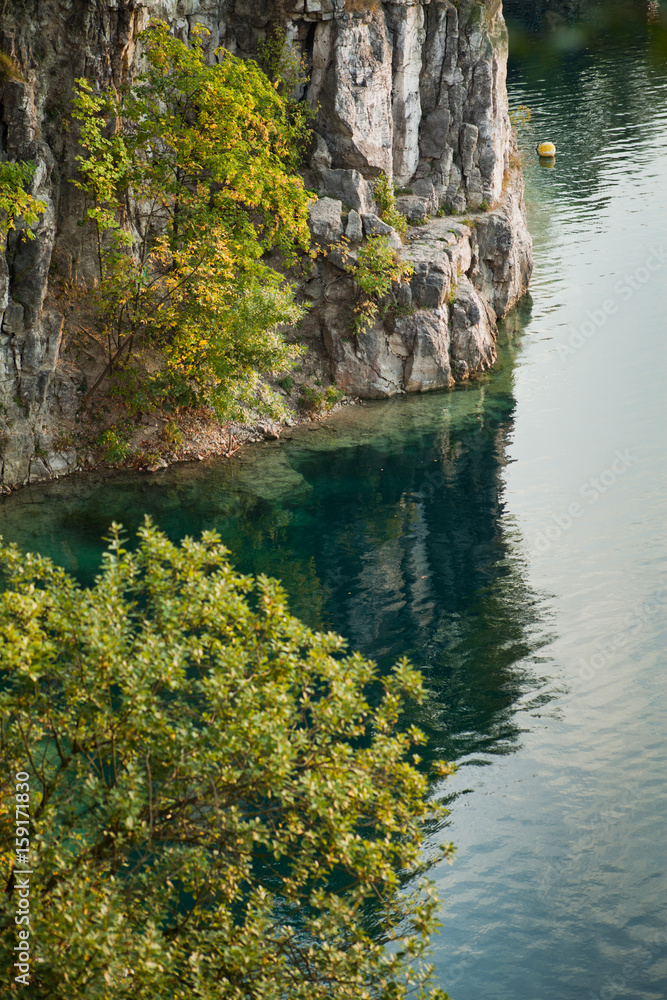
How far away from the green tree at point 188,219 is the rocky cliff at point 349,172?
1.36m

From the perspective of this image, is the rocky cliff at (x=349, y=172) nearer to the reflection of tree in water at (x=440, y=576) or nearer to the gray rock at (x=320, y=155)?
the gray rock at (x=320, y=155)

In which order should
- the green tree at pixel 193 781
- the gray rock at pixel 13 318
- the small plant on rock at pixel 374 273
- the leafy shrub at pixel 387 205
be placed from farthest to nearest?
the leafy shrub at pixel 387 205 → the small plant on rock at pixel 374 273 → the gray rock at pixel 13 318 → the green tree at pixel 193 781

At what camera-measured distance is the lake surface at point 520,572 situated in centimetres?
1611

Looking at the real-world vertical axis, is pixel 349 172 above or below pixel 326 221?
above

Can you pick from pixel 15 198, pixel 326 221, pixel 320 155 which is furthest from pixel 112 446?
pixel 320 155

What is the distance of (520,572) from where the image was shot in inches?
1042

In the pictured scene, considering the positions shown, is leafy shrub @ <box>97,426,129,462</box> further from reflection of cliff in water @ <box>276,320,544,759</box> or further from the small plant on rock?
the small plant on rock

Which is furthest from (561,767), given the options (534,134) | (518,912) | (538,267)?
(534,134)

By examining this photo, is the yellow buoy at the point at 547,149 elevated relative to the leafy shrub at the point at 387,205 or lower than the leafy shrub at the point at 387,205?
elevated

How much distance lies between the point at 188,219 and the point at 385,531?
12.7 meters

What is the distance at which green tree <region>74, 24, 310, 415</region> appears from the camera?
95.3ft

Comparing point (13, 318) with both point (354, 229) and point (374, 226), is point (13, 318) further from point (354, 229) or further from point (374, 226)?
point (374, 226)

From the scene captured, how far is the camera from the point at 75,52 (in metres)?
Answer: 29.0

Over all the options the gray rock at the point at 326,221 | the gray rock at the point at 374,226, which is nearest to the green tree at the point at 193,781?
the gray rock at the point at 326,221
